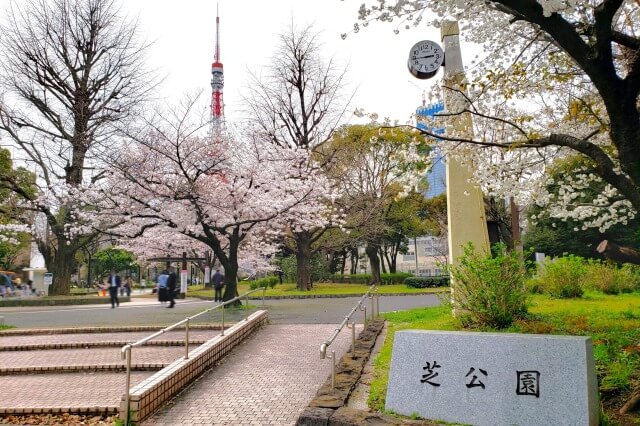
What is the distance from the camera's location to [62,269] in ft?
78.5

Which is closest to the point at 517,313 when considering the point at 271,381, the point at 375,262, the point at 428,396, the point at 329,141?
the point at 428,396

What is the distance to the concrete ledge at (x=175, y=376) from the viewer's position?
5277mm

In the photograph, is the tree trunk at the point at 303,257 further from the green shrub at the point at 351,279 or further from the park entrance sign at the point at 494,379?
Answer: the park entrance sign at the point at 494,379

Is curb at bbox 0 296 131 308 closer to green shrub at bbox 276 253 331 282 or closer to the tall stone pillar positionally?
green shrub at bbox 276 253 331 282

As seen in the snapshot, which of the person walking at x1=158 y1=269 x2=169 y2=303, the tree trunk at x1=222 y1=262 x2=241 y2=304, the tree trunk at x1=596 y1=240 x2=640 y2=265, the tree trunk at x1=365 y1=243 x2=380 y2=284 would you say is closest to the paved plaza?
the tree trunk at x1=222 y1=262 x2=241 y2=304

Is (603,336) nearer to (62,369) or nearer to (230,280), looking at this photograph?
(62,369)

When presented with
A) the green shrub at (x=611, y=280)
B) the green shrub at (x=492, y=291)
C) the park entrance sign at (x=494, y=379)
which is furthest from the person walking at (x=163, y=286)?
the park entrance sign at (x=494, y=379)

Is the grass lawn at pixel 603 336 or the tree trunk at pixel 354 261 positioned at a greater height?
the tree trunk at pixel 354 261

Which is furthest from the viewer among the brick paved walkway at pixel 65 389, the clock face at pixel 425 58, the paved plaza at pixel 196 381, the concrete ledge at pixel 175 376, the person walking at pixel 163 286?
the person walking at pixel 163 286

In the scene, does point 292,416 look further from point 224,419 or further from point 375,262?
point 375,262

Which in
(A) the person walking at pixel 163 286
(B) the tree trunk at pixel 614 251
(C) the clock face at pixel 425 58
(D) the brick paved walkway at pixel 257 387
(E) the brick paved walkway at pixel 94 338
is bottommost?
(D) the brick paved walkway at pixel 257 387

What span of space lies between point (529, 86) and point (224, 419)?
6.70 meters

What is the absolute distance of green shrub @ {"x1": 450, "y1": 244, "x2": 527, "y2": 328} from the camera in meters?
6.97

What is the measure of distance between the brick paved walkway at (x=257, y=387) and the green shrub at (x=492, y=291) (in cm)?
240
